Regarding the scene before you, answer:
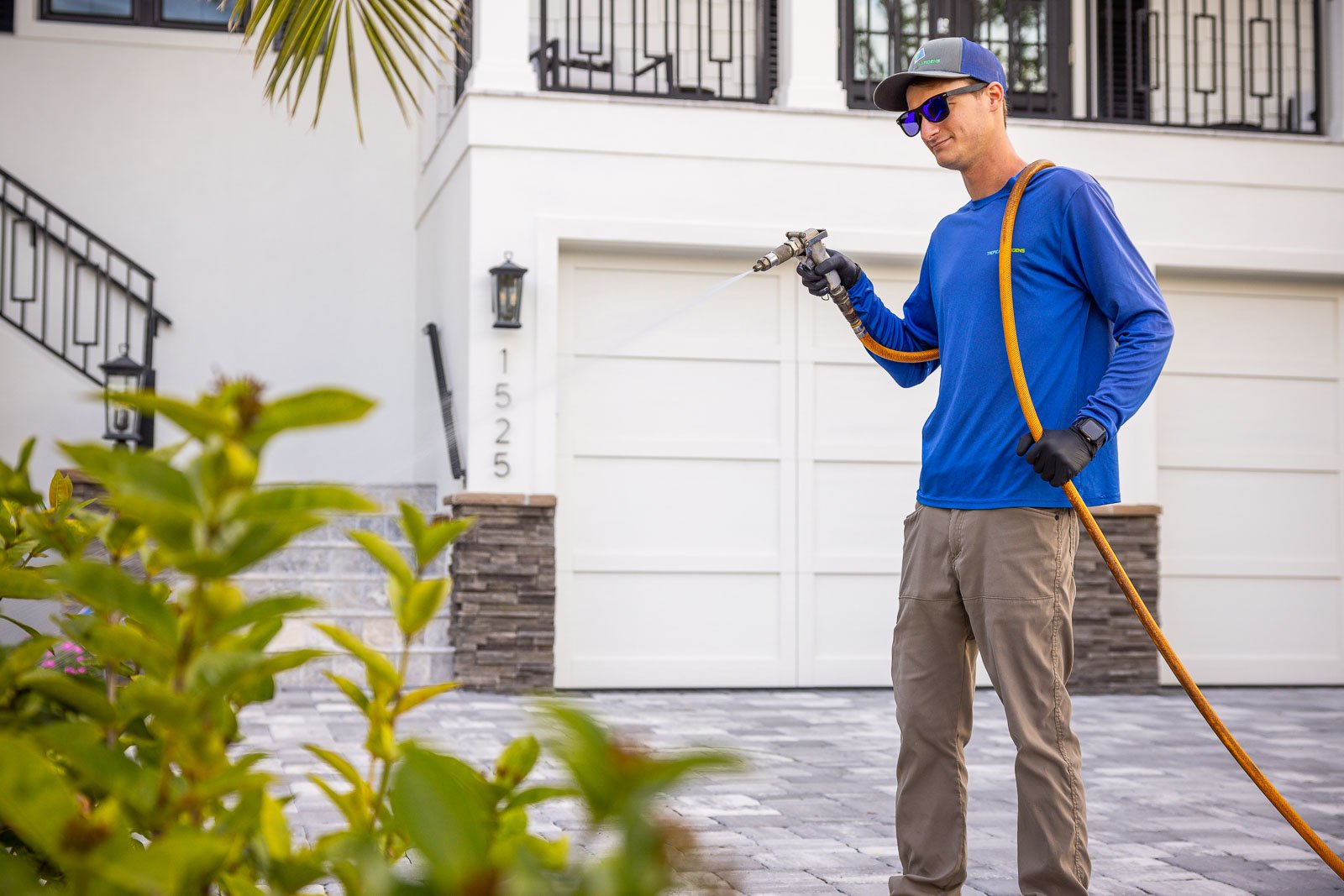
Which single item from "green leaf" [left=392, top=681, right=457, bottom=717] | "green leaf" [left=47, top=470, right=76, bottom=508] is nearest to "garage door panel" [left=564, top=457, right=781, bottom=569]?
"green leaf" [left=47, top=470, right=76, bottom=508]

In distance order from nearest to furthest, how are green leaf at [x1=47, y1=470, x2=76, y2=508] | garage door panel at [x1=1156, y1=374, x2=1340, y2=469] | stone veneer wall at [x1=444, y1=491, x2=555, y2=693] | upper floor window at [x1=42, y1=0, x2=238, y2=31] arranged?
green leaf at [x1=47, y1=470, x2=76, y2=508] → stone veneer wall at [x1=444, y1=491, x2=555, y2=693] → garage door panel at [x1=1156, y1=374, x2=1340, y2=469] → upper floor window at [x1=42, y1=0, x2=238, y2=31]

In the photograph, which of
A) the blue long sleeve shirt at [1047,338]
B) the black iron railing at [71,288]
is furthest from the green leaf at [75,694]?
the black iron railing at [71,288]

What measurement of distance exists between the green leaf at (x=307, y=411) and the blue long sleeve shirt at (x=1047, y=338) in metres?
1.83

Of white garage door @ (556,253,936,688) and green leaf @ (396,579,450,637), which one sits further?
white garage door @ (556,253,936,688)

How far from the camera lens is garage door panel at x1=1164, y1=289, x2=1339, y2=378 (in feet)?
25.6

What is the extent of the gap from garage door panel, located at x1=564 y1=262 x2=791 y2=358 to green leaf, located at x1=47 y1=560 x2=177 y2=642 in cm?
630

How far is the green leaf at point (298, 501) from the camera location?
0.92 metres

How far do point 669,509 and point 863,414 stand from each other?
1.15 m

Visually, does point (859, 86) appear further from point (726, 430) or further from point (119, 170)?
point (119, 170)

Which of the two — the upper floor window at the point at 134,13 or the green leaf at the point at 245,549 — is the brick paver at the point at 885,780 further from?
the upper floor window at the point at 134,13

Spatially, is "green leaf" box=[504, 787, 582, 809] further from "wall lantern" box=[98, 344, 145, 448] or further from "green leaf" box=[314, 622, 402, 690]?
"wall lantern" box=[98, 344, 145, 448]

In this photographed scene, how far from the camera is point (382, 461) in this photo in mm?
9531

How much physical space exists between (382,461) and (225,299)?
1.43 metres

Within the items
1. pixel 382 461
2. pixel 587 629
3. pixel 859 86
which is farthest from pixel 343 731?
pixel 859 86
